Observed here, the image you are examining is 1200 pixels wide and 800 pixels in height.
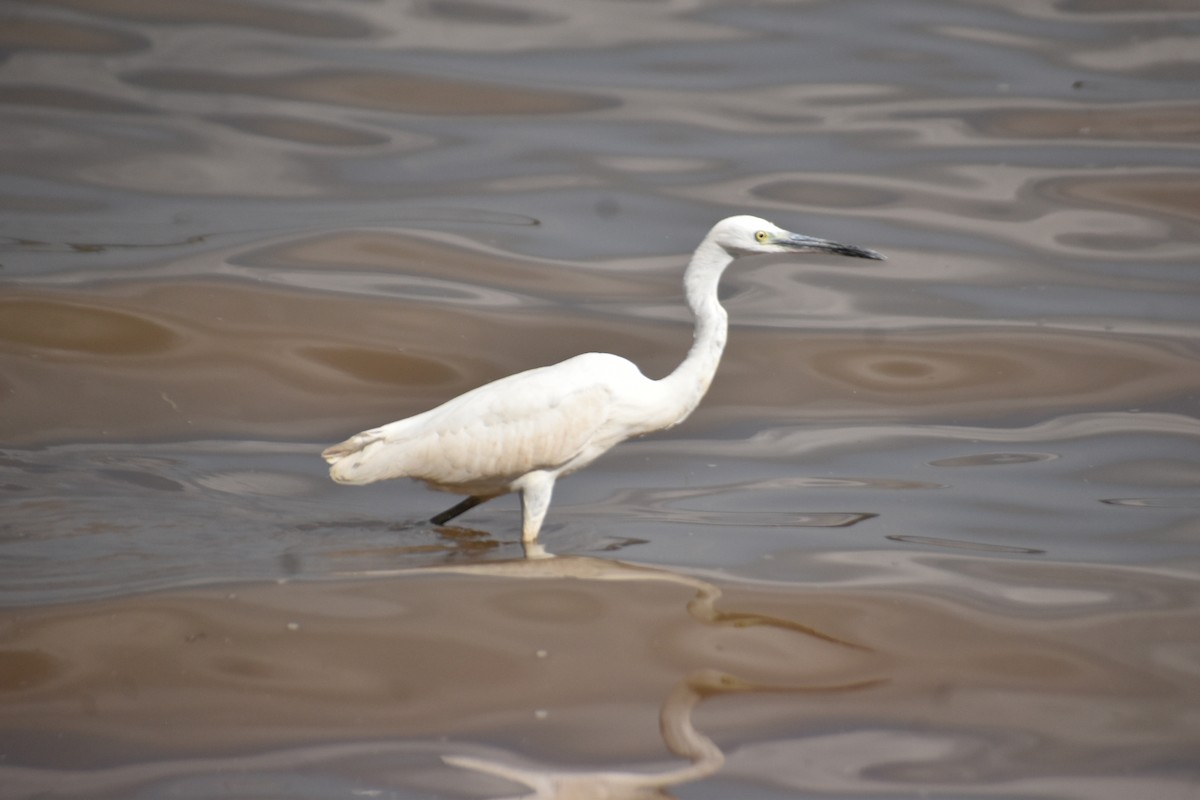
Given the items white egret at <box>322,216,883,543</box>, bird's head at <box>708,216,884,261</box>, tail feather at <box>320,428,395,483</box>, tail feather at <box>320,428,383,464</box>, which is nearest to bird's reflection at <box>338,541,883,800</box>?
white egret at <box>322,216,883,543</box>

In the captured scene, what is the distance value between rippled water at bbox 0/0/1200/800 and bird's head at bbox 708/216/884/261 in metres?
1.46

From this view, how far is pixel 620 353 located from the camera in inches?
384

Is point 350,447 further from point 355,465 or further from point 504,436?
point 504,436

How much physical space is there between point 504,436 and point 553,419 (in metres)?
0.25

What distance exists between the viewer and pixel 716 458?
340 inches

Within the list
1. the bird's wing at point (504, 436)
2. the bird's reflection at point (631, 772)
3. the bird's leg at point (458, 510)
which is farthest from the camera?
the bird's leg at point (458, 510)

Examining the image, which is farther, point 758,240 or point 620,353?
point 620,353

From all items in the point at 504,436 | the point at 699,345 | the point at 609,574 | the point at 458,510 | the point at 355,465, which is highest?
the point at 699,345

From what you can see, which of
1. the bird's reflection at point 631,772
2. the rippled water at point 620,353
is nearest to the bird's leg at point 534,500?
the rippled water at point 620,353

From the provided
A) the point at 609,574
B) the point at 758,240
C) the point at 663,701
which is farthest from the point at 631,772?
the point at 758,240

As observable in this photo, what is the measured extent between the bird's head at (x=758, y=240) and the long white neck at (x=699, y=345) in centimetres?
7

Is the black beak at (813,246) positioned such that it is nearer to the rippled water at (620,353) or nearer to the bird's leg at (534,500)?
the rippled water at (620,353)

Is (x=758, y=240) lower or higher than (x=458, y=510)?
higher

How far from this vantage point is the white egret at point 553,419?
6488 millimetres
